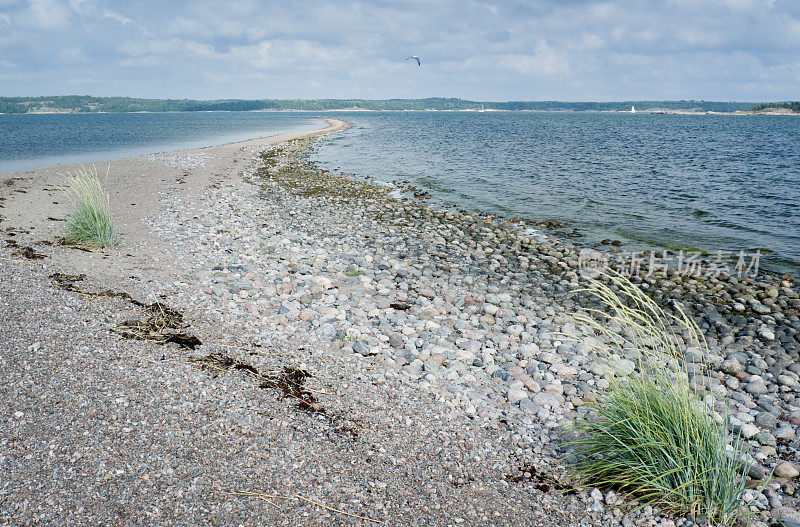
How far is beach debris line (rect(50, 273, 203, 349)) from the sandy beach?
0.07m

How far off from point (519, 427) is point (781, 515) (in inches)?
112

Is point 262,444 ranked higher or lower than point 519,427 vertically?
higher

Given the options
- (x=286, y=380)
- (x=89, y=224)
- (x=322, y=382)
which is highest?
(x=89, y=224)

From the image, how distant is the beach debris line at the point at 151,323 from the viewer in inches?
282

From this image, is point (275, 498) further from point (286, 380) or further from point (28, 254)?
point (28, 254)

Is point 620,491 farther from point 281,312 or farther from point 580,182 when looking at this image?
point 580,182

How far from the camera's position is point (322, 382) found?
6816 millimetres

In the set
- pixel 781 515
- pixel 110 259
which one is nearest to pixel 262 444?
pixel 781 515

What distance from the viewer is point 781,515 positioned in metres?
4.75

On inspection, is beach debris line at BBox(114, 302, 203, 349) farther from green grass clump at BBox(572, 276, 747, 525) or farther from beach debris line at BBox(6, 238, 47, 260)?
green grass clump at BBox(572, 276, 747, 525)

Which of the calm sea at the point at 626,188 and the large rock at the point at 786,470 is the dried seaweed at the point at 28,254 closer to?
the large rock at the point at 786,470

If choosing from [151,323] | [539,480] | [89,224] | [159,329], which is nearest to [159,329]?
[159,329]
